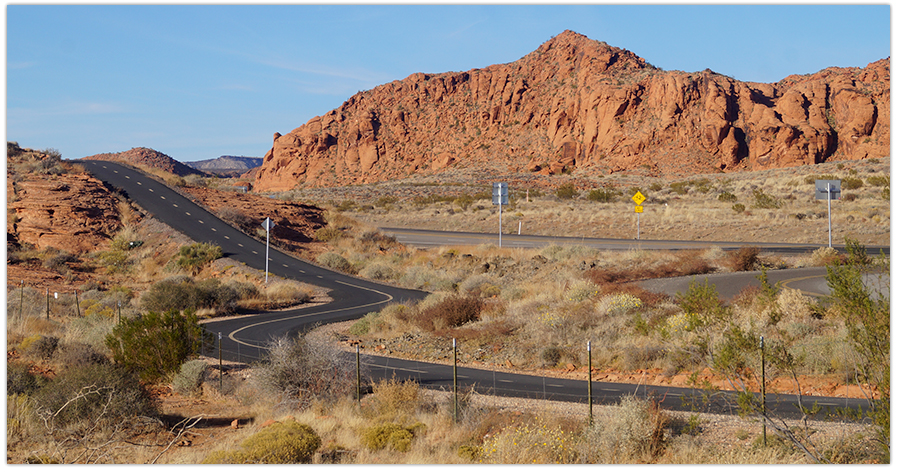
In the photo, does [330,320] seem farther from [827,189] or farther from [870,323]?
[827,189]

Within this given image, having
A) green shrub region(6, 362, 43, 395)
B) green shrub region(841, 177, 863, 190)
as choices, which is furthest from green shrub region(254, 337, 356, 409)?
green shrub region(841, 177, 863, 190)

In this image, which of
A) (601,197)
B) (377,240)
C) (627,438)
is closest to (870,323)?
(627,438)

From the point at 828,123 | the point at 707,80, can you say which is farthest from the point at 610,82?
the point at 828,123

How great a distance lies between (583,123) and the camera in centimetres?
12306

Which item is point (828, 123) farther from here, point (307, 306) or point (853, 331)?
point (853, 331)

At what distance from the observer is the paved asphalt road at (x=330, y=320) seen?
1306 centimetres

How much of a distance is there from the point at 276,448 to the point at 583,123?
11987 centimetres

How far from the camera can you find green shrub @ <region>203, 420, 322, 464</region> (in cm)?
876

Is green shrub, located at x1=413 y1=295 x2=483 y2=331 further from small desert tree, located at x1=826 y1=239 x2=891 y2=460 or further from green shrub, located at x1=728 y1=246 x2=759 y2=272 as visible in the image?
small desert tree, located at x1=826 y1=239 x2=891 y2=460

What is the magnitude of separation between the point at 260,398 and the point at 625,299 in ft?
39.3

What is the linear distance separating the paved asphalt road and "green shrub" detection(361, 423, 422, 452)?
1.77 m

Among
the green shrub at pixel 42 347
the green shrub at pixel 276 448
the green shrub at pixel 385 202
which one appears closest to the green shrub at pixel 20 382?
the green shrub at pixel 42 347

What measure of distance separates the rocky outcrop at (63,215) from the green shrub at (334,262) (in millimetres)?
14370

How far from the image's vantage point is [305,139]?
153m
